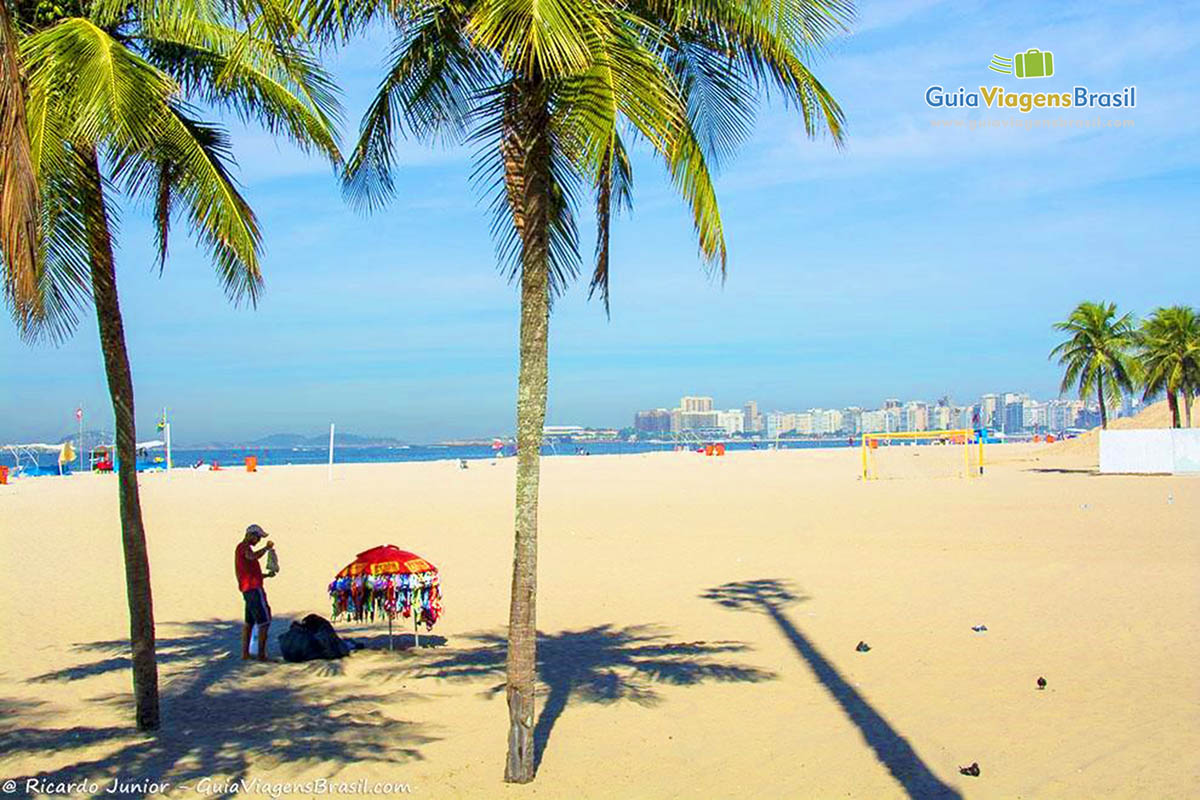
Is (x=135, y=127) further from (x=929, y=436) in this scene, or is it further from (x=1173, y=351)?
(x=1173, y=351)

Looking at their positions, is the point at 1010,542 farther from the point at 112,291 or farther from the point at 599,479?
the point at 599,479

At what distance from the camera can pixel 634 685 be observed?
8.90 metres

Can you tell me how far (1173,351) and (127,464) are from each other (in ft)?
131

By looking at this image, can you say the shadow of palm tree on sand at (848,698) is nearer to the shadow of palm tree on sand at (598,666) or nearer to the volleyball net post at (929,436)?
the shadow of palm tree on sand at (598,666)

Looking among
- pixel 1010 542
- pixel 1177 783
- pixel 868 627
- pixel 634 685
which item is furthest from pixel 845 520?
pixel 1177 783

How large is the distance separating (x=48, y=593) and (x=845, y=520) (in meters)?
14.7

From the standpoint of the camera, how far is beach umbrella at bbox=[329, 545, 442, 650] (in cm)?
958

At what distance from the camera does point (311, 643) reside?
9953 mm

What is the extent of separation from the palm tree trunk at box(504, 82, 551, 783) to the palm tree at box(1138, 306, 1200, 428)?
38687 mm

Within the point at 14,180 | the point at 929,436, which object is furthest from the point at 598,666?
the point at 929,436

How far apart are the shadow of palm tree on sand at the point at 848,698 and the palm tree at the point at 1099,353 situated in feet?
110

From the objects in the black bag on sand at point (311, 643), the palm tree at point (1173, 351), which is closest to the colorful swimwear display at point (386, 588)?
the black bag on sand at point (311, 643)

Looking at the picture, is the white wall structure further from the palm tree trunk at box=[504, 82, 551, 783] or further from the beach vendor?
the palm tree trunk at box=[504, 82, 551, 783]

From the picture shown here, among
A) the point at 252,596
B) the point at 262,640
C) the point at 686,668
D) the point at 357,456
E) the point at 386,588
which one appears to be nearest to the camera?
the point at 686,668
